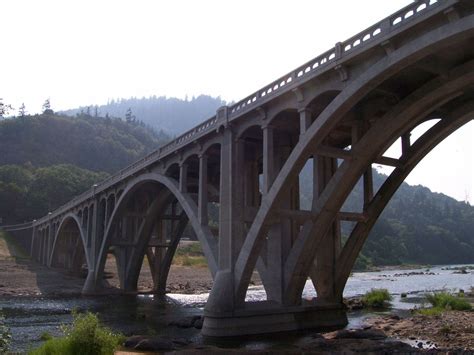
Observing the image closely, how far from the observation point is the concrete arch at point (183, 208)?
1067 inches

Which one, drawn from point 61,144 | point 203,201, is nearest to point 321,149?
point 203,201

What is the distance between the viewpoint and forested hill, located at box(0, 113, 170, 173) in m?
142

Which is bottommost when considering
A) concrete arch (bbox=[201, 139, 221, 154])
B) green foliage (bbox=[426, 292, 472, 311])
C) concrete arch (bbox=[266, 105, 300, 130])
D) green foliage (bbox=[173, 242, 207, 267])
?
green foliage (bbox=[426, 292, 472, 311])

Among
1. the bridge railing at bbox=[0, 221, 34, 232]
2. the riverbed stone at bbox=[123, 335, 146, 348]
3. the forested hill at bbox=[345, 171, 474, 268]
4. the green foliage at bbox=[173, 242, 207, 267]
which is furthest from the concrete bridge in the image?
the forested hill at bbox=[345, 171, 474, 268]

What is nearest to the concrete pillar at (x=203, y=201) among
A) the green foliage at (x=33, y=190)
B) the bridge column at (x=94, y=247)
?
the bridge column at (x=94, y=247)

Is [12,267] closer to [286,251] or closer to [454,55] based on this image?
[286,251]

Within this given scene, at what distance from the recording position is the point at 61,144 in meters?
158

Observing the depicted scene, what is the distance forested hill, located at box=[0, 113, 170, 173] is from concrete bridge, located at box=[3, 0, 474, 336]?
123 m

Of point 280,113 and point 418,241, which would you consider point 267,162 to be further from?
point 418,241

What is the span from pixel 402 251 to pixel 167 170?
125005 mm

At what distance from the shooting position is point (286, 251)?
24.9 metres

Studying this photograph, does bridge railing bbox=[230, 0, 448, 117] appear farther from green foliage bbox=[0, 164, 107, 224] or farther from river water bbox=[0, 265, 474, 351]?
green foliage bbox=[0, 164, 107, 224]

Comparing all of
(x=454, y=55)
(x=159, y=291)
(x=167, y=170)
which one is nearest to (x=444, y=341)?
(x=454, y=55)

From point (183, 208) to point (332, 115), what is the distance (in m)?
15.5
